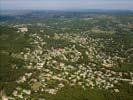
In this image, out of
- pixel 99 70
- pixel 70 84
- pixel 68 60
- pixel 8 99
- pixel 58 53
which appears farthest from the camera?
pixel 58 53

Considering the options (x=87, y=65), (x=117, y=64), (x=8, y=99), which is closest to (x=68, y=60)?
(x=87, y=65)

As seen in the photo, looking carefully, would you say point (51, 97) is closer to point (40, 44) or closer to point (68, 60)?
point (68, 60)

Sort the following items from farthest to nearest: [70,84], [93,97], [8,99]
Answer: [70,84]
[93,97]
[8,99]

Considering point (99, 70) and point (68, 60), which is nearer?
point (99, 70)

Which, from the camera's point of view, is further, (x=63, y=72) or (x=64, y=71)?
(x=64, y=71)

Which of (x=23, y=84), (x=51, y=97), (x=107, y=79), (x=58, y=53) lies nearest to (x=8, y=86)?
(x=23, y=84)

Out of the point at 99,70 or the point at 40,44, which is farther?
the point at 40,44

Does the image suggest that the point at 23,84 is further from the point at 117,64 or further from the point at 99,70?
the point at 117,64

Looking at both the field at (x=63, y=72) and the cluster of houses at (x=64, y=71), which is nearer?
the field at (x=63, y=72)

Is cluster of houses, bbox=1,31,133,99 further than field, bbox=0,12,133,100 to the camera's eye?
Yes
